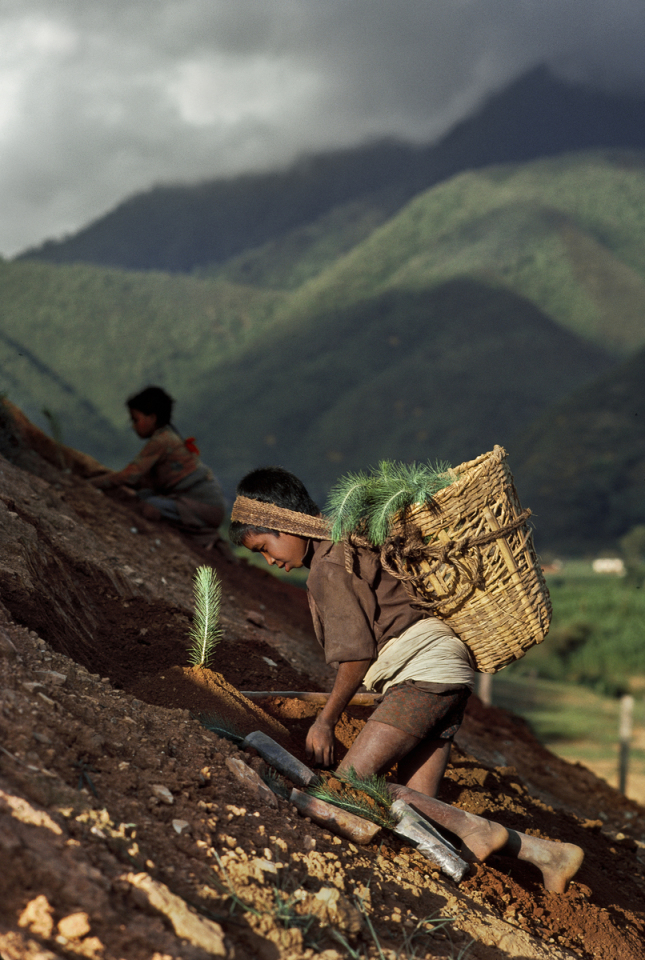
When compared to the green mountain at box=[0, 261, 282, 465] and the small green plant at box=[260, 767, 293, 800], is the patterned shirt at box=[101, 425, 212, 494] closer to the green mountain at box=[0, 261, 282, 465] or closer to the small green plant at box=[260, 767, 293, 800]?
the small green plant at box=[260, 767, 293, 800]

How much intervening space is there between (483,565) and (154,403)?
153 inches

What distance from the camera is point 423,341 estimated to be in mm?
61656

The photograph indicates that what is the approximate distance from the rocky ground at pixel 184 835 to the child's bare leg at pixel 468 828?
0.24 ft

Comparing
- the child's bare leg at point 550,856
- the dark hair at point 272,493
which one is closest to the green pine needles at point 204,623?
the dark hair at point 272,493

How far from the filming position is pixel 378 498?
275 centimetres

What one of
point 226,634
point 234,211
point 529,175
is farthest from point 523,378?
point 234,211

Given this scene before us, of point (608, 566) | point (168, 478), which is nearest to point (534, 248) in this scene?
point (608, 566)

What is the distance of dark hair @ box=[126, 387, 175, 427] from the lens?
6055 millimetres

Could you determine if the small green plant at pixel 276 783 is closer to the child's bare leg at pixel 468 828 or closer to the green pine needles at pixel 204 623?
the child's bare leg at pixel 468 828

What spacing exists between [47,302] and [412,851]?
64516mm

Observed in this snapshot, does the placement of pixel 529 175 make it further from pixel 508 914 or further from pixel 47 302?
pixel 508 914

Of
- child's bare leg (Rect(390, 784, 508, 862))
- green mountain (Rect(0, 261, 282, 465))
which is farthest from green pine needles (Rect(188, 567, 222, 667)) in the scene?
green mountain (Rect(0, 261, 282, 465))

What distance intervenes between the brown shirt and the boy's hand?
224 millimetres

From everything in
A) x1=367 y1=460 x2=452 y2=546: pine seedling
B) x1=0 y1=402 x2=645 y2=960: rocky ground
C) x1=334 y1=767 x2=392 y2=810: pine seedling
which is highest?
x1=367 y1=460 x2=452 y2=546: pine seedling
